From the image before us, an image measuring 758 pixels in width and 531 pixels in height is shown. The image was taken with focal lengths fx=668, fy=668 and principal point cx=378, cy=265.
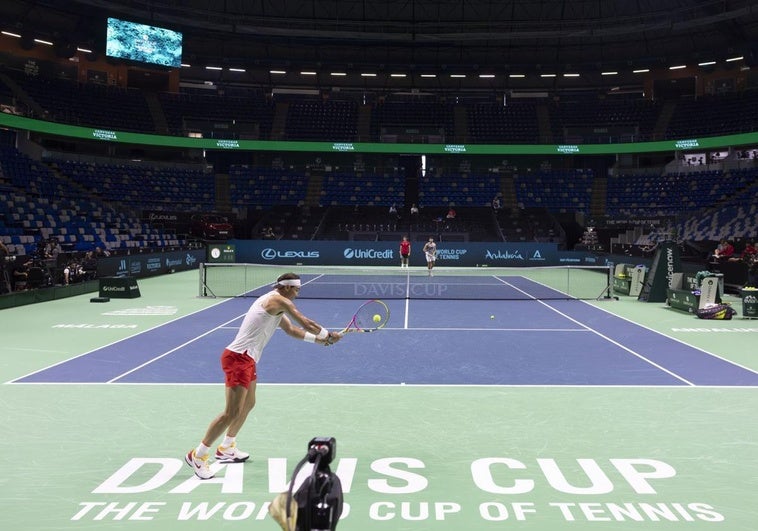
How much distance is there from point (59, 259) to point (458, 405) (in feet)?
71.1

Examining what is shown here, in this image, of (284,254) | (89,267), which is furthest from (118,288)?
(284,254)

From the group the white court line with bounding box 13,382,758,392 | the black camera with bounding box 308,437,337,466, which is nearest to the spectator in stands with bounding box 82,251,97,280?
the white court line with bounding box 13,382,758,392

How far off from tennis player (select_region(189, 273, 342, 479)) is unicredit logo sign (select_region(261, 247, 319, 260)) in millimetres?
37931

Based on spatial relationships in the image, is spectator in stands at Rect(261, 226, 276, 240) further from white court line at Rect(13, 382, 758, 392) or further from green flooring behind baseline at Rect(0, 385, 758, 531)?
green flooring behind baseline at Rect(0, 385, 758, 531)

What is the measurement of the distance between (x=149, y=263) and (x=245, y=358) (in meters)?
28.3

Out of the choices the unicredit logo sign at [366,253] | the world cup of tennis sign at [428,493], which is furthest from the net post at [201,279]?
the unicredit logo sign at [366,253]

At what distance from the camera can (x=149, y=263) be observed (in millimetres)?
33281

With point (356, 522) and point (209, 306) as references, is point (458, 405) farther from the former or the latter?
point (209, 306)

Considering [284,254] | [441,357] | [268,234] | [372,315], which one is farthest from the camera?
[268,234]

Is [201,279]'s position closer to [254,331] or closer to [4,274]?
[4,274]

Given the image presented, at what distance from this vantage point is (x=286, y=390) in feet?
33.9

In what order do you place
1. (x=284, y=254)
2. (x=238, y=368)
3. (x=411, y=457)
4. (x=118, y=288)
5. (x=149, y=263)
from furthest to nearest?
(x=284, y=254) < (x=149, y=263) < (x=118, y=288) < (x=411, y=457) < (x=238, y=368)

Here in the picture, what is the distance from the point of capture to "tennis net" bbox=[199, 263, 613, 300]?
25.6 meters

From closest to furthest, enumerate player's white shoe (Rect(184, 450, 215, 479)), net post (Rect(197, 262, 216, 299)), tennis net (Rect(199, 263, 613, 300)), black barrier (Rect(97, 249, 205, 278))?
player's white shoe (Rect(184, 450, 215, 479)), net post (Rect(197, 262, 216, 299)), tennis net (Rect(199, 263, 613, 300)), black barrier (Rect(97, 249, 205, 278))
